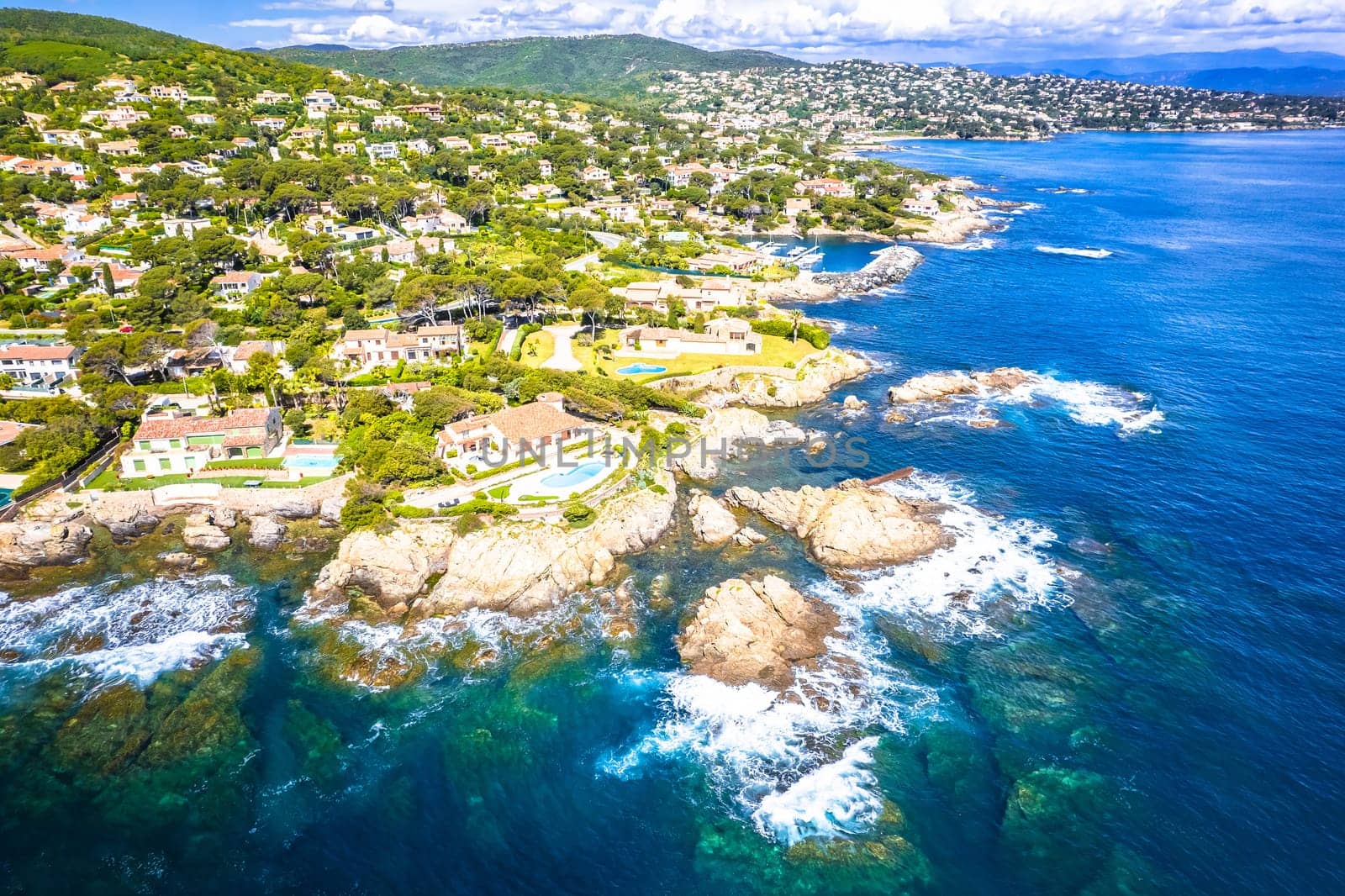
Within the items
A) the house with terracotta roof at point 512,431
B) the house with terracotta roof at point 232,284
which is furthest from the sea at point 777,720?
the house with terracotta roof at point 232,284

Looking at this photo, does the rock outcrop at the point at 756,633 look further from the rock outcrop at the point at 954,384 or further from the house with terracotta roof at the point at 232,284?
the house with terracotta roof at the point at 232,284

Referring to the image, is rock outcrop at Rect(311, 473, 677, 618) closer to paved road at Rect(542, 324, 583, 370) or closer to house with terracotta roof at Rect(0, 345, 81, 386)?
paved road at Rect(542, 324, 583, 370)

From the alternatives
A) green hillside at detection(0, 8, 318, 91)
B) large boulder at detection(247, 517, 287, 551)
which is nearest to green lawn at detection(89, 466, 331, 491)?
large boulder at detection(247, 517, 287, 551)

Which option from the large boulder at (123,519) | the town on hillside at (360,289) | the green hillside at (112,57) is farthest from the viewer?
the green hillside at (112,57)

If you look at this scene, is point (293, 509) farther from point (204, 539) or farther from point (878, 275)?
point (878, 275)

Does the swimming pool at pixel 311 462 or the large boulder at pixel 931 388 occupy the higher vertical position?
the large boulder at pixel 931 388

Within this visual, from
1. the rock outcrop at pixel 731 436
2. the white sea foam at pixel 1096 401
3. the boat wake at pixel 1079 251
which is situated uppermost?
the boat wake at pixel 1079 251

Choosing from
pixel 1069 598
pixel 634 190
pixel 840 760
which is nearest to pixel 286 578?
pixel 840 760

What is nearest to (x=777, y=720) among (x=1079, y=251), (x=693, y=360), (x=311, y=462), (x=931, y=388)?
(x=311, y=462)
